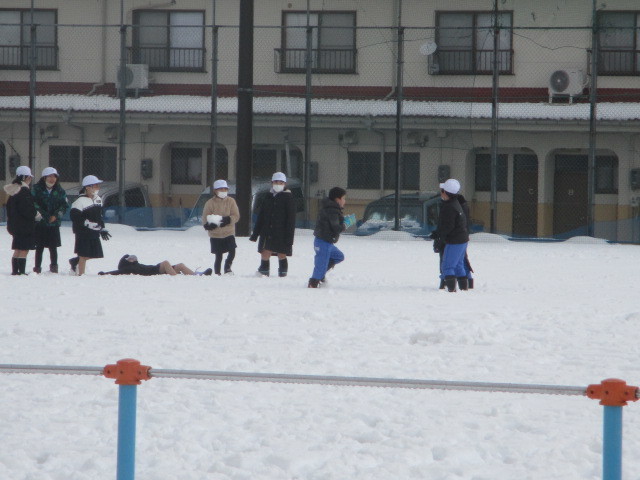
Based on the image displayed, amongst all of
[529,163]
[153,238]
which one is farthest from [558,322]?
[529,163]

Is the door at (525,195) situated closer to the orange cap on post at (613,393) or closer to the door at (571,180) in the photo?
the door at (571,180)

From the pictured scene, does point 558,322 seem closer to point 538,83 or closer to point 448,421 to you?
point 448,421

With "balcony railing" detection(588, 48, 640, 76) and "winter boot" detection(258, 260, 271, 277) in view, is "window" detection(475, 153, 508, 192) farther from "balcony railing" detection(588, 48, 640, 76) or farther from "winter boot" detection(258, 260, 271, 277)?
"winter boot" detection(258, 260, 271, 277)

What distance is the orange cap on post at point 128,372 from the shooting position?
388cm

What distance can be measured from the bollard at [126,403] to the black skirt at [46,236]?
11270mm

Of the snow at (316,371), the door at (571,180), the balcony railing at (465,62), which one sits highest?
the balcony railing at (465,62)

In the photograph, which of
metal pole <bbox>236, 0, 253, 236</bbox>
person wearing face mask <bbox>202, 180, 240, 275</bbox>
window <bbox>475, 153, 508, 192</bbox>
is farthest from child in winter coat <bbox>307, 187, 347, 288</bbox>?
window <bbox>475, 153, 508, 192</bbox>

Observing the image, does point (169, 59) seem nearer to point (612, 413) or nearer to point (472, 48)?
point (472, 48)

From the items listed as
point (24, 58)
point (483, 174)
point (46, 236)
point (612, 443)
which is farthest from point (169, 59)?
point (612, 443)

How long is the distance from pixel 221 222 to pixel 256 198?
1147 centimetres

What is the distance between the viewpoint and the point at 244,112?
978 inches

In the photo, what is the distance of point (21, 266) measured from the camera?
14992 mm

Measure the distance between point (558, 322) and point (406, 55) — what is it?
20034mm

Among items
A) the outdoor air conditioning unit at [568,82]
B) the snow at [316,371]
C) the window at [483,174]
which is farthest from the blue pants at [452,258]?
the outdoor air conditioning unit at [568,82]
